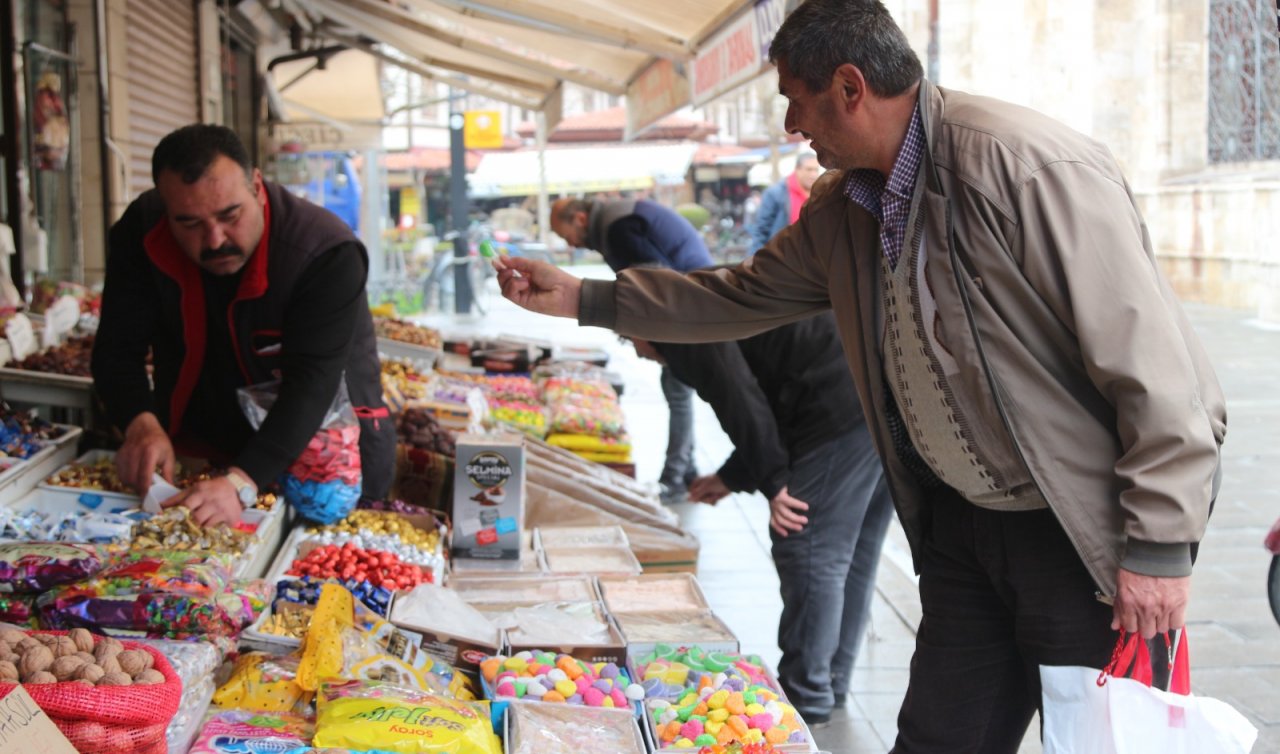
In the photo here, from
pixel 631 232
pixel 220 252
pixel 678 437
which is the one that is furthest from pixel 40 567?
pixel 678 437

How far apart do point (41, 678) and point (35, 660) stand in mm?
55

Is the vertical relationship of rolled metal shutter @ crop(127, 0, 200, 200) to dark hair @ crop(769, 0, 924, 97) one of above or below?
above

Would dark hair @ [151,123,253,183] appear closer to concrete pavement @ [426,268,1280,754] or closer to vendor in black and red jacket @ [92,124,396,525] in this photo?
vendor in black and red jacket @ [92,124,396,525]

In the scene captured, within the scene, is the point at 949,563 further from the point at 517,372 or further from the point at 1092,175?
the point at 517,372

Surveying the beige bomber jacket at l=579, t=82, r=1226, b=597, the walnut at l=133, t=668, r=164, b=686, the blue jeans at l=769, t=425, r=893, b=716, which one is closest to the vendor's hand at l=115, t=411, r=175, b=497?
the walnut at l=133, t=668, r=164, b=686

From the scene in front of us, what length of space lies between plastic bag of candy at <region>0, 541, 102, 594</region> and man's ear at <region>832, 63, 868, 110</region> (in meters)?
1.87

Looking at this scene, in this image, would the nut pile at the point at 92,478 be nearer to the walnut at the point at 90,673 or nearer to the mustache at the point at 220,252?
the mustache at the point at 220,252

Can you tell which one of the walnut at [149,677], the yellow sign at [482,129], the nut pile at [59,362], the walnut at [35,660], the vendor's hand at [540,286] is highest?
the yellow sign at [482,129]

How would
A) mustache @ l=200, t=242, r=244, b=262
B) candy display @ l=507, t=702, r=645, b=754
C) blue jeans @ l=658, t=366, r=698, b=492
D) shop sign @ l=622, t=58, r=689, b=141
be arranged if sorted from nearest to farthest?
candy display @ l=507, t=702, r=645, b=754 → mustache @ l=200, t=242, r=244, b=262 → shop sign @ l=622, t=58, r=689, b=141 → blue jeans @ l=658, t=366, r=698, b=492

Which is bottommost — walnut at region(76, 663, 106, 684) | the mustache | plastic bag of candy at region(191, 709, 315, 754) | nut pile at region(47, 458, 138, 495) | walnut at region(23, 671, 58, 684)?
plastic bag of candy at region(191, 709, 315, 754)

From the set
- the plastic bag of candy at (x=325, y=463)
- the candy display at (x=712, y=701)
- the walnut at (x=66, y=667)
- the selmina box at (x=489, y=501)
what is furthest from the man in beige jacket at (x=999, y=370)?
the selmina box at (x=489, y=501)

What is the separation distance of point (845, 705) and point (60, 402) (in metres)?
3.08

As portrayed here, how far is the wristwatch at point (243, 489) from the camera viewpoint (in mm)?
3254

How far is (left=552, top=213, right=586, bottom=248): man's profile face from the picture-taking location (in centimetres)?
618
